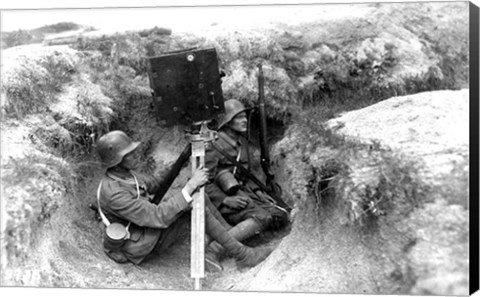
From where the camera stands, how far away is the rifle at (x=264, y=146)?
9.99 metres

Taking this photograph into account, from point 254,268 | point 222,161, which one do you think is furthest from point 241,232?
point 222,161

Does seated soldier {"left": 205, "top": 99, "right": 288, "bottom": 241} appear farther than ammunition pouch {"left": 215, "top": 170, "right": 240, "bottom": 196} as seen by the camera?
No

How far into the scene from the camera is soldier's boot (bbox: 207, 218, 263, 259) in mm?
9117

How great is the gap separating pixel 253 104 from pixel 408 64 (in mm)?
2424

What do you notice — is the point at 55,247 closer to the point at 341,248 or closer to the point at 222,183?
the point at 222,183

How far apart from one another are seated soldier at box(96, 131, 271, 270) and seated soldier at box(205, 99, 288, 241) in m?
0.41

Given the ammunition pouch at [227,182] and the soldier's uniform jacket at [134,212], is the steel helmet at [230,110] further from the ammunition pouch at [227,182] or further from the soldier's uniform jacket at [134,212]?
the soldier's uniform jacket at [134,212]

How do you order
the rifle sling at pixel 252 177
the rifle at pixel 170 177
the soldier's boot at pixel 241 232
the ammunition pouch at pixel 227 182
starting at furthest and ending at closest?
the ammunition pouch at pixel 227 182 → the rifle sling at pixel 252 177 → the soldier's boot at pixel 241 232 → the rifle at pixel 170 177

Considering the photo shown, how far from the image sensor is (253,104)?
34.4ft

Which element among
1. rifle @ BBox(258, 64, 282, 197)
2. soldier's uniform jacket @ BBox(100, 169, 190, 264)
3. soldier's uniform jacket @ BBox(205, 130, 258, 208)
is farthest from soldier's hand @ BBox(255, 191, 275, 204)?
soldier's uniform jacket @ BBox(100, 169, 190, 264)

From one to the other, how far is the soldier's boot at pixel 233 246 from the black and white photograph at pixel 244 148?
2cm

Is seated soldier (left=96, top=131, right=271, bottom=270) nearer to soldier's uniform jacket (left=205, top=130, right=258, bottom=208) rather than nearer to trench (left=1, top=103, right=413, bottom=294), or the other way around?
trench (left=1, top=103, right=413, bottom=294)

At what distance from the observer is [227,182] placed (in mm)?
9469

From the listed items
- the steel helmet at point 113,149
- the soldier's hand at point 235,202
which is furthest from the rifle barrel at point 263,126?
the steel helmet at point 113,149
